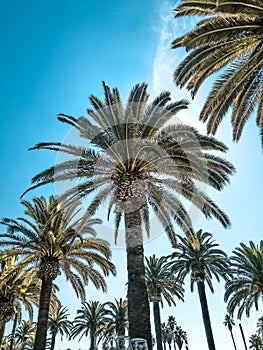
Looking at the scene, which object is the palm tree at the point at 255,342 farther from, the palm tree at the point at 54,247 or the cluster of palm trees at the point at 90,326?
the palm tree at the point at 54,247

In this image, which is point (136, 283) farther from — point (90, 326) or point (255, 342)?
point (255, 342)


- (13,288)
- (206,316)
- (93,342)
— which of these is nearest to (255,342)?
(93,342)

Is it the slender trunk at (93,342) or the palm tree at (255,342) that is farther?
the palm tree at (255,342)

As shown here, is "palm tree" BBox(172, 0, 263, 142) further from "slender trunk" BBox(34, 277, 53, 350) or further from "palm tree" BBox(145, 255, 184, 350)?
"palm tree" BBox(145, 255, 184, 350)

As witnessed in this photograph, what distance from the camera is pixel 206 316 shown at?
1129 inches

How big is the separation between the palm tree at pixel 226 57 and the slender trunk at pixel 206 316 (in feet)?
68.4

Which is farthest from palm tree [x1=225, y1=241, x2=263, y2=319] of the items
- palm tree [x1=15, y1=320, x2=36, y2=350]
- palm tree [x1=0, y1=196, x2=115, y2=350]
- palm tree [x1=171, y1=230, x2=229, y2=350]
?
palm tree [x1=15, y1=320, x2=36, y2=350]

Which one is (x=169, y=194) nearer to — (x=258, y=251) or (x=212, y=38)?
(x=212, y=38)

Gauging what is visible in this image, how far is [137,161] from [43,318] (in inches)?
402

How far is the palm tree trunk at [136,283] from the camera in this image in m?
11.5

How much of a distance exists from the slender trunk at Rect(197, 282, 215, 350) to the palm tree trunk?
18723 mm

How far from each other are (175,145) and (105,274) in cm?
993

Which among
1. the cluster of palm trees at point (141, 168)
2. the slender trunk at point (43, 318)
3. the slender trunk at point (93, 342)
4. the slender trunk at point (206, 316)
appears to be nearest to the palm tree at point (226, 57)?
the cluster of palm trees at point (141, 168)

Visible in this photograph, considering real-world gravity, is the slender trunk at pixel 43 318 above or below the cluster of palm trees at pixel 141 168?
below
